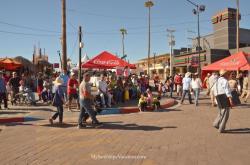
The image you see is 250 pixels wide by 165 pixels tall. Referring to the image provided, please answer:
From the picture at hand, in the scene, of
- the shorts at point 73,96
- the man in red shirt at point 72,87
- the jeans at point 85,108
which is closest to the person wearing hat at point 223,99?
the jeans at point 85,108

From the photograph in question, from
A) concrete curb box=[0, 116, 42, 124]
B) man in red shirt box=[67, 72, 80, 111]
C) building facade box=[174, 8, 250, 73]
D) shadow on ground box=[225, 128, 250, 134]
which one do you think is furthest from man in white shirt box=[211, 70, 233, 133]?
building facade box=[174, 8, 250, 73]

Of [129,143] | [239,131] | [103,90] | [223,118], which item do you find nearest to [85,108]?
[129,143]

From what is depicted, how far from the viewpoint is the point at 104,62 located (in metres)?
19.2

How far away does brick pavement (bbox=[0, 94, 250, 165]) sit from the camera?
253 inches

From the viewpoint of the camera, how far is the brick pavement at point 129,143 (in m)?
6.43

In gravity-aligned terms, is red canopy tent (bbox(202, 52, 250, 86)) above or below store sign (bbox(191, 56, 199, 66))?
below

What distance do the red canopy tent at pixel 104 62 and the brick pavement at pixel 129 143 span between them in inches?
301

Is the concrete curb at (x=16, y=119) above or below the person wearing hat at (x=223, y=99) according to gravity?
below

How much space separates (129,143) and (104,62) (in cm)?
1170

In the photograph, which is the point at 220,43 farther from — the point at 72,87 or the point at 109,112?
the point at 72,87

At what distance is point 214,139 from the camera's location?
819 centimetres

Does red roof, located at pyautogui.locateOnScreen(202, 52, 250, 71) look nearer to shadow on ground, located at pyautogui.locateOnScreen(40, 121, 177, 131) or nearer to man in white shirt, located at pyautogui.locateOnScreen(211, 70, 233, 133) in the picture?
man in white shirt, located at pyautogui.locateOnScreen(211, 70, 233, 133)

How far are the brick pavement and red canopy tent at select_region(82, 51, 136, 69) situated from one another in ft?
25.1

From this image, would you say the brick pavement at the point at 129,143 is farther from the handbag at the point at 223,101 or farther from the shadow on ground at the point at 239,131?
the handbag at the point at 223,101
